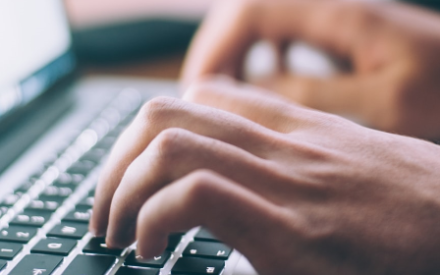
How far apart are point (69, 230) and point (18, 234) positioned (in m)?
0.04

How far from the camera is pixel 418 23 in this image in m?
0.67

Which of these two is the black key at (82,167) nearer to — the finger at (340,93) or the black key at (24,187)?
the black key at (24,187)

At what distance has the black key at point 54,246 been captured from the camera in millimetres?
395

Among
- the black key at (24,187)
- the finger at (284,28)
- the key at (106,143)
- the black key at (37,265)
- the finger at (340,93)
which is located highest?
the finger at (284,28)

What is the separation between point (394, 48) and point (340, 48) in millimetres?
73

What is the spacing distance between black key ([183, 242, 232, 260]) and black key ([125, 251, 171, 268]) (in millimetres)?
18

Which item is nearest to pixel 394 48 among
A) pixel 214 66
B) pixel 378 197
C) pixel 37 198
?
pixel 214 66

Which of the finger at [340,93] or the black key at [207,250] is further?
the finger at [340,93]

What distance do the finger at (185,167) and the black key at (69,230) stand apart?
3.2 inches

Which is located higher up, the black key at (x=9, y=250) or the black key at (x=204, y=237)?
the black key at (x=204, y=237)

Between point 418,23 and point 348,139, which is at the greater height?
point 418,23

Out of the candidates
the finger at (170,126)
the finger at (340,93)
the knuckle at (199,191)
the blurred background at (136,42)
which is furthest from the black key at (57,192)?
the blurred background at (136,42)

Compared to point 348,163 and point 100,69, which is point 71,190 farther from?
point 100,69

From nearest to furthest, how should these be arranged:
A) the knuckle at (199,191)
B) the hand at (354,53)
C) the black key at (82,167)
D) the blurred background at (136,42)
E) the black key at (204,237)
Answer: the knuckle at (199,191) < the black key at (204,237) < the black key at (82,167) < the hand at (354,53) < the blurred background at (136,42)
